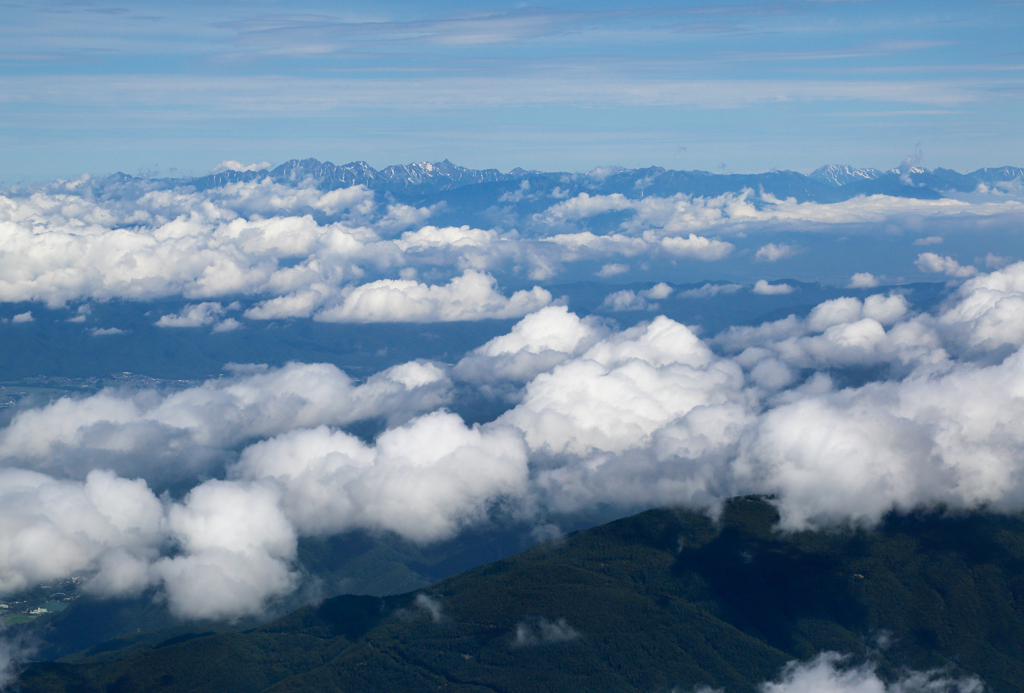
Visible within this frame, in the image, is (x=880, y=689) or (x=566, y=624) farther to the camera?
(x=566, y=624)

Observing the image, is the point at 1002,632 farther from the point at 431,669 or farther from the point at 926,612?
the point at 431,669

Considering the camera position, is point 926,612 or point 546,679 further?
point 926,612

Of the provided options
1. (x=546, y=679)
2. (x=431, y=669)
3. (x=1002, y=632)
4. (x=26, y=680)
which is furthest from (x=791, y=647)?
(x=26, y=680)

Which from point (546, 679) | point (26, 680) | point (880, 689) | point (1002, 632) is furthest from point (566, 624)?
point (26, 680)

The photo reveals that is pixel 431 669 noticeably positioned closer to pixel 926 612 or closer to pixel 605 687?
pixel 605 687

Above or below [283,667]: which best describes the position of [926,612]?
above

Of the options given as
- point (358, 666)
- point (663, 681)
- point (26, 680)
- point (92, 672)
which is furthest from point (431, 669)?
point (26, 680)

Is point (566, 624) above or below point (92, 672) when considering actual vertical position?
above

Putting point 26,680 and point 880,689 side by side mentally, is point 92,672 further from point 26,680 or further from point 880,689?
point 880,689
